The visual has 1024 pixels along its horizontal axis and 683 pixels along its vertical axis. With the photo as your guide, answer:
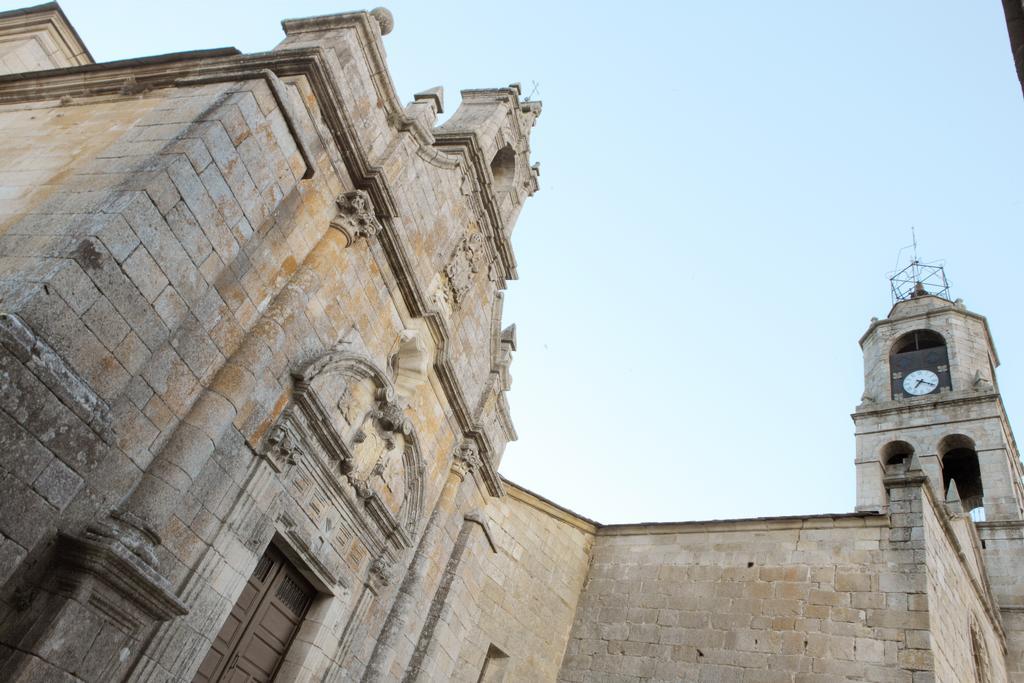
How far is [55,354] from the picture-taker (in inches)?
161

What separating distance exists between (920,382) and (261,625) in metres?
22.9

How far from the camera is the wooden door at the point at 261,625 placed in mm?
6227

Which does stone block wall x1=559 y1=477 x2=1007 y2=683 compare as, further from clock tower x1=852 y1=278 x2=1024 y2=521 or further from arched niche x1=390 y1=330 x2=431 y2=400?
clock tower x1=852 y1=278 x2=1024 y2=521

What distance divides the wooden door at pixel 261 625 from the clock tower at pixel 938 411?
57.9ft

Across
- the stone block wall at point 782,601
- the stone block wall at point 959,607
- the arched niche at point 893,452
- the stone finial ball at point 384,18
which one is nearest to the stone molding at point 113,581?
the stone finial ball at point 384,18

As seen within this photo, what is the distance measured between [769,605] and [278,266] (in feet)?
29.5

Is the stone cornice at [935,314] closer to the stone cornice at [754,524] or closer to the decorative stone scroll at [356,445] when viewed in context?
the stone cornice at [754,524]

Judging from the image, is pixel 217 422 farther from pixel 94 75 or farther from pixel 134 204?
pixel 94 75

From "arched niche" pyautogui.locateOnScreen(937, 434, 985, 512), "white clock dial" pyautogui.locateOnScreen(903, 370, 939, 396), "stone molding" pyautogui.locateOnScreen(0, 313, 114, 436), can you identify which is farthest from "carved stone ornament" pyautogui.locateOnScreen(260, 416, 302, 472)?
"white clock dial" pyautogui.locateOnScreen(903, 370, 939, 396)

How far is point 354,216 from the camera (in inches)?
283

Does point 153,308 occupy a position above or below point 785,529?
below

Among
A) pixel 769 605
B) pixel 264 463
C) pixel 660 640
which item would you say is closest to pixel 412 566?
pixel 264 463

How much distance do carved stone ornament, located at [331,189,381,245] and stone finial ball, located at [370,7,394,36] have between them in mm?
2262

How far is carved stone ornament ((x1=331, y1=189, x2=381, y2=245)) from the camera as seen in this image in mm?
7117
